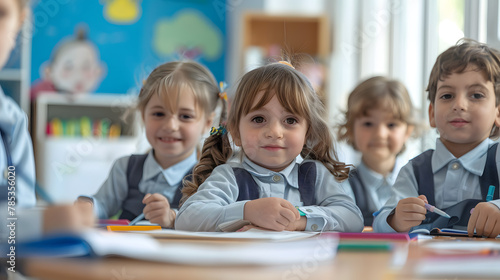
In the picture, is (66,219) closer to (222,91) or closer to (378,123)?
(222,91)

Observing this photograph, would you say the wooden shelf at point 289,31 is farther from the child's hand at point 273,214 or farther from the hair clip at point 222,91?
the child's hand at point 273,214

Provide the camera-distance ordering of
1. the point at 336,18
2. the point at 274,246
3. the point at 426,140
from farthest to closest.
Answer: the point at 336,18 → the point at 426,140 → the point at 274,246

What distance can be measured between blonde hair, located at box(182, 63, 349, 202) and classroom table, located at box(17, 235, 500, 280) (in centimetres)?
66

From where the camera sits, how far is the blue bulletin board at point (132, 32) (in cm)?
492

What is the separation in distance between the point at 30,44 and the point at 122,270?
15.5ft

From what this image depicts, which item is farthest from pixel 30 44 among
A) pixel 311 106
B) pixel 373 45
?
pixel 311 106

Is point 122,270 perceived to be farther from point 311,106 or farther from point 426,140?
point 426,140

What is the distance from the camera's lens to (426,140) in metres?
2.28

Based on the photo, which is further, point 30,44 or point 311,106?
point 30,44

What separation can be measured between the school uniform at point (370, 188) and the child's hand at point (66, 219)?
4.28 feet

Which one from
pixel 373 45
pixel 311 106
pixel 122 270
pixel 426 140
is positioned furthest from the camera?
pixel 373 45

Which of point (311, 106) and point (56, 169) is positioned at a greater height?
point (311, 106)

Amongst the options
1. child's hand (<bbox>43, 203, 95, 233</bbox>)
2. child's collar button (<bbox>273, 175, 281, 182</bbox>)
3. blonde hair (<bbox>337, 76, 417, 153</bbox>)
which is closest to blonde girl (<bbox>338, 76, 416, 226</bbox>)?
blonde hair (<bbox>337, 76, 417, 153</bbox>)

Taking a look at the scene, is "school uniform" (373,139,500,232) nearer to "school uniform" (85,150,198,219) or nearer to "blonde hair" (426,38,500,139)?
"blonde hair" (426,38,500,139)
